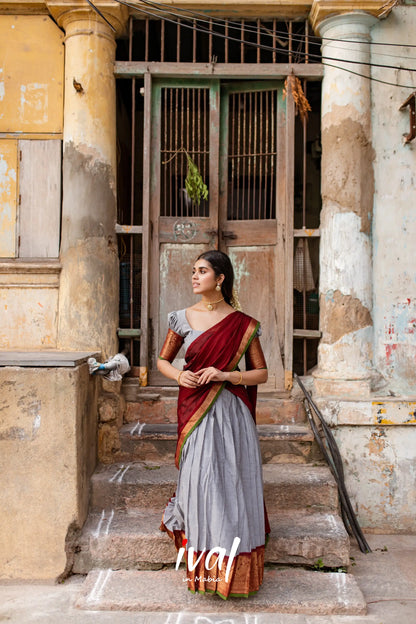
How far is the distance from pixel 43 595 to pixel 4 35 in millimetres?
4581

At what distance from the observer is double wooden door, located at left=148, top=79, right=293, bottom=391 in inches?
214

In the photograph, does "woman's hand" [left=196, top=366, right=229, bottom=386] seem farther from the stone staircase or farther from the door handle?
the door handle

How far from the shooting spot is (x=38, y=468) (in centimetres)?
396

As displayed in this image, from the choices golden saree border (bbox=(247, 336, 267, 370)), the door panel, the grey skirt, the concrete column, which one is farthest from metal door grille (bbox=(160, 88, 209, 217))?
the grey skirt

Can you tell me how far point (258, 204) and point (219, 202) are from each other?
37 centimetres

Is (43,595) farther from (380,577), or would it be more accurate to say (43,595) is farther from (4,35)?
(4,35)

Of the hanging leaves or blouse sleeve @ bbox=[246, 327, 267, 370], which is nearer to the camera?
blouse sleeve @ bbox=[246, 327, 267, 370]

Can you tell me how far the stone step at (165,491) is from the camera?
4.26m

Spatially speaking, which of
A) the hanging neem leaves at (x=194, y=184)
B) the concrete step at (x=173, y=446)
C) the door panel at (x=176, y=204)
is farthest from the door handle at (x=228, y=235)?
the concrete step at (x=173, y=446)

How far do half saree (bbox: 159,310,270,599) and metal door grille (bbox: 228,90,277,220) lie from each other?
2286 mm

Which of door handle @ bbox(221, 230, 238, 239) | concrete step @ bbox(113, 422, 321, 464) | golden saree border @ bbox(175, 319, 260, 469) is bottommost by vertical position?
concrete step @ bbox(113, 422, 321, 464)

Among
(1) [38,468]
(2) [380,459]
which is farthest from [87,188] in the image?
(2) [380,459]

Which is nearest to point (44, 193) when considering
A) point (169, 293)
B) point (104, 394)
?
point (169, 293)

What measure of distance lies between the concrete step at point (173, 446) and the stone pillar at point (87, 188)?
0.80 meters
